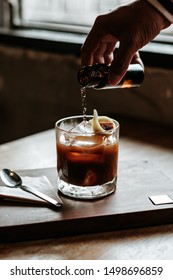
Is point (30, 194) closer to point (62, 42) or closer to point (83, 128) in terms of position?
point (83, 128)

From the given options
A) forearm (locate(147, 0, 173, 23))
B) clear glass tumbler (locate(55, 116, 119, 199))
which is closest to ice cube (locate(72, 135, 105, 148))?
clear glass tumbler (locate(55, 116, 119, 199))

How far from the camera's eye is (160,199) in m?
1.06

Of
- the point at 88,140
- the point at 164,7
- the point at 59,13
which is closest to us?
the point at 88,140

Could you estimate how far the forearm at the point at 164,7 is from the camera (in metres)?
1.15

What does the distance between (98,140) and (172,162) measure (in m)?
0.40

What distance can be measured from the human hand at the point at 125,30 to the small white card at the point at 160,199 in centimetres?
27

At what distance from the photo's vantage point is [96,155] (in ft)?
3.47

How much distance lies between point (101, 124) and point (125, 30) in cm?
23

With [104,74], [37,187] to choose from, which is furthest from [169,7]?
[37,187]

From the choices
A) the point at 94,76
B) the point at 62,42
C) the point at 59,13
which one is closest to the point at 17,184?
the point at 94,76

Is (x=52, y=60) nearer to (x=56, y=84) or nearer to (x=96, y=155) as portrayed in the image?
(x=56, y=84)

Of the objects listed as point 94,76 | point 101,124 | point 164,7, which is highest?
point 164,7

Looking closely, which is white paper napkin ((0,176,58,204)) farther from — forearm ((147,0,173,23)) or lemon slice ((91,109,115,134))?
forearm ((147,0,173,23))
